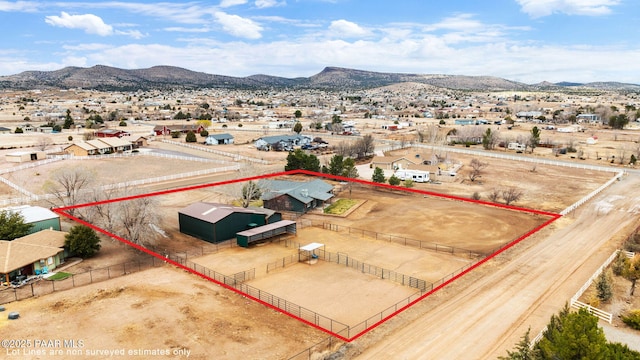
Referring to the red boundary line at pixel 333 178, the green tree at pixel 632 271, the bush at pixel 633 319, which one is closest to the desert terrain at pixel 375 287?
the red boundary line at pixel 333 178

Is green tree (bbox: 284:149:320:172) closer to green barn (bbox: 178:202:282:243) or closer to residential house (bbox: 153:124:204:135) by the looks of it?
green barn (bbox: 178:202:282:243)

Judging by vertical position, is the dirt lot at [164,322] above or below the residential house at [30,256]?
below

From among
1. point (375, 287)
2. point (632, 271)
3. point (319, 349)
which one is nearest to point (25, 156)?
point (375, 287)

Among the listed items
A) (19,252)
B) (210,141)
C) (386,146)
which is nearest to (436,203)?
(19,252)

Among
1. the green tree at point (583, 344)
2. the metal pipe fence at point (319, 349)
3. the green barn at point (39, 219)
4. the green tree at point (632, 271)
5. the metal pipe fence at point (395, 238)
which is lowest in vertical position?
the metal pipe fence at point (395, 238)

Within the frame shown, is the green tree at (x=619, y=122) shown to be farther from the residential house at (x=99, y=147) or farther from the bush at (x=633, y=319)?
the residential house at (x=99, y=147)

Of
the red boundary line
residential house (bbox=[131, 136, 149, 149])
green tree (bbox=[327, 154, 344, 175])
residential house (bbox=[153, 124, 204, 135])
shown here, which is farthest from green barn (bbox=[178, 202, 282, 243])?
residential house (bbox=[153, 124, 204, 135])

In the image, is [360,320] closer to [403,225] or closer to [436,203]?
[403,225]
